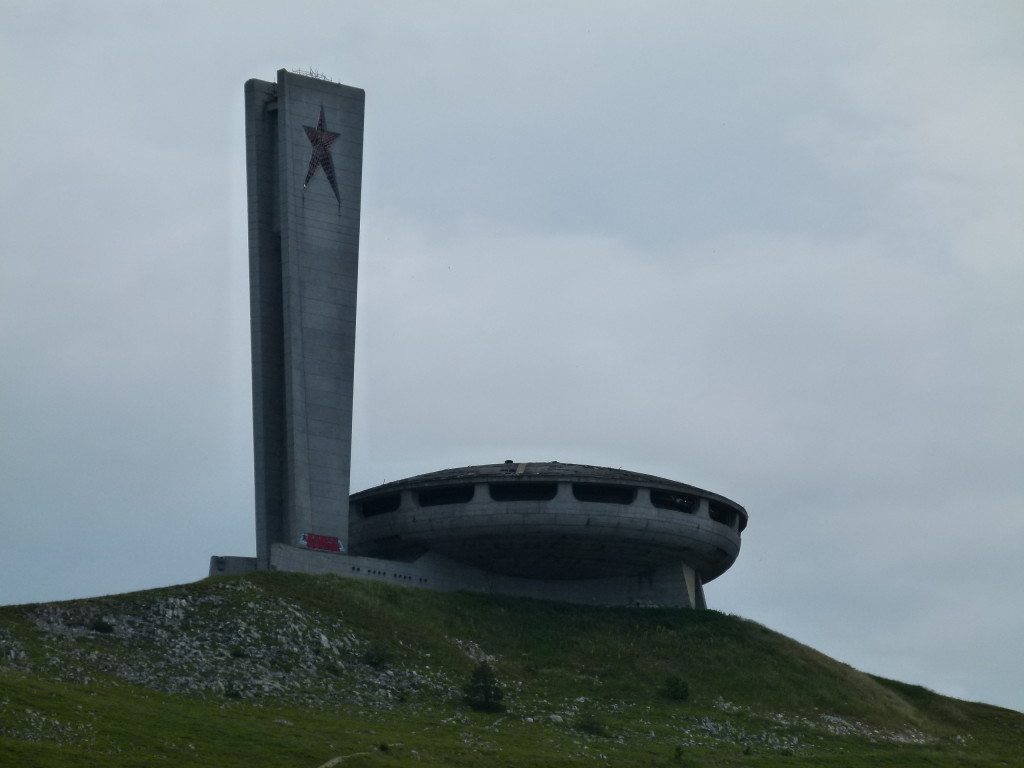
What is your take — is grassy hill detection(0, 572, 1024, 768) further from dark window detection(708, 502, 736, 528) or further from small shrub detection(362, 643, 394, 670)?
dark window detection(708, 502, 736, 528)

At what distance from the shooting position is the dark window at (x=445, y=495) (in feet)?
279

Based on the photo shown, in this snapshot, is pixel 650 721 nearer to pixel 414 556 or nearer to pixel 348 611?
pixel 348 611

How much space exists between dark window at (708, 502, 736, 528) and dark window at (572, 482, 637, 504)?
211 inches

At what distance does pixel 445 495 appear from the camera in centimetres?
8594

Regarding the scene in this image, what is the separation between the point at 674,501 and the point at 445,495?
1193cm

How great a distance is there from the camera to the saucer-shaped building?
83312 mm

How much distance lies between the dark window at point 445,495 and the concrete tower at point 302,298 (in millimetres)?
4491

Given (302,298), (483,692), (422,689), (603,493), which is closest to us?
(483,692)

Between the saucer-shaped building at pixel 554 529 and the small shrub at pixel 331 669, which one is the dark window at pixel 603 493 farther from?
the small shrub at pixel 331 669

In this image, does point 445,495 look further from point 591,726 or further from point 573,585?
point 591,726

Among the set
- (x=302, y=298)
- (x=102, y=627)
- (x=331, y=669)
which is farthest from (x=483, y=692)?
(x=302, y=298)

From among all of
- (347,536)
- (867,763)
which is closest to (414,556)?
(347,536)

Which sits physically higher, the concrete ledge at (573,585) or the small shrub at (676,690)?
the concrete ledge at (573,585)

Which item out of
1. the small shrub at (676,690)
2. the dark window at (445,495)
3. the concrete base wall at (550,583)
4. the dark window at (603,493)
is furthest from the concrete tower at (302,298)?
the small shrub at (676,690)
